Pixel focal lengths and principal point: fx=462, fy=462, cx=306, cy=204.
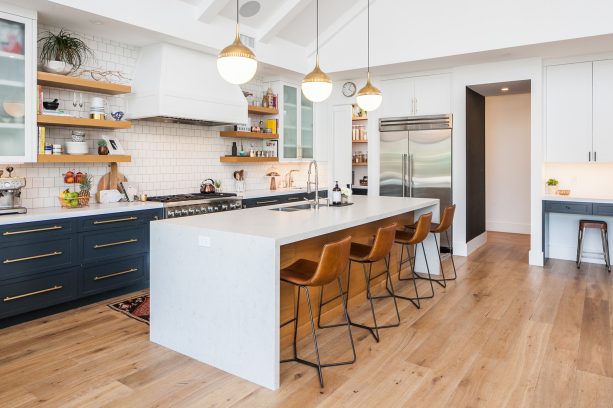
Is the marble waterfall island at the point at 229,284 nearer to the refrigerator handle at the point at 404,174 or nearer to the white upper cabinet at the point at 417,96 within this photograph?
the refrigerator handle at the point at 404,174

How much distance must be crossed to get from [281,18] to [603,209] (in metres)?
4.64

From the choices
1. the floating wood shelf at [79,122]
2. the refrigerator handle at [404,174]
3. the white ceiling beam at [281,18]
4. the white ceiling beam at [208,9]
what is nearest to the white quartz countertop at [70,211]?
the floating wood shelf at [79,122]

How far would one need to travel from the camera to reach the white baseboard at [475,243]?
677cm

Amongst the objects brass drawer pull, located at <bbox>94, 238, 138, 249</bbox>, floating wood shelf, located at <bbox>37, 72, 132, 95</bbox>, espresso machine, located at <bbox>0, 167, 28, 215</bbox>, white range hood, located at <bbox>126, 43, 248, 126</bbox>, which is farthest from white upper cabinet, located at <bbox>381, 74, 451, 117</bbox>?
espresso machine, located at <bbox>0, 167, 28, 215</bbox>

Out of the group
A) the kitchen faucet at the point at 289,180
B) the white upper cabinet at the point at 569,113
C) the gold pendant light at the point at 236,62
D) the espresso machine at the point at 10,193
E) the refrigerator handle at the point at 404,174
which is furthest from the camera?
the kitchen faucet at the point at 289,180

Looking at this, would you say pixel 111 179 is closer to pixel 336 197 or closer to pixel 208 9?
pixel 208 9

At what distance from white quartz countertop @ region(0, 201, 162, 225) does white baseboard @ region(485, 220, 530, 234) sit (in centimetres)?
640

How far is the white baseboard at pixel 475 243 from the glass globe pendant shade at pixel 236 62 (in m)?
4.57

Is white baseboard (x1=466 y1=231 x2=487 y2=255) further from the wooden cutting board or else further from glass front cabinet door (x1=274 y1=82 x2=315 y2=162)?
the wooden cutting board

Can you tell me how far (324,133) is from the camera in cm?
796

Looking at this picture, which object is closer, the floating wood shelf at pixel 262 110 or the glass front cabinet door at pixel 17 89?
the glass front cabinet door at pixel 17 89

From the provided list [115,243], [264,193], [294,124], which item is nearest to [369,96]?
[264,193]

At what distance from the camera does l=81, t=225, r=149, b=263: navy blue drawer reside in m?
4.24

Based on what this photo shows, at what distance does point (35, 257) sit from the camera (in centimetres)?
386
